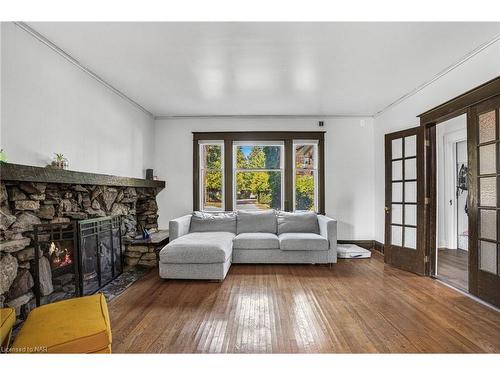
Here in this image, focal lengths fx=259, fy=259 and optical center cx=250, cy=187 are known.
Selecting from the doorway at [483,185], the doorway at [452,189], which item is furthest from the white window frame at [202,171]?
the doorway at [452,189]

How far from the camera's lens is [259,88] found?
368 cm

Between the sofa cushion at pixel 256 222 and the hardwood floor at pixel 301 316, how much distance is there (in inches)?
43.6

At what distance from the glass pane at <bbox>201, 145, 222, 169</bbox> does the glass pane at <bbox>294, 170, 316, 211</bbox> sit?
1576 mm

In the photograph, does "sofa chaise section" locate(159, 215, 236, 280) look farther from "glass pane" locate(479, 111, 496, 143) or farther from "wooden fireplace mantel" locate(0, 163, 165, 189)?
"glass pane" locate(479, 111, 496, 143)

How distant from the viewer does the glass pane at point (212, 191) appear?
5156 millimetres

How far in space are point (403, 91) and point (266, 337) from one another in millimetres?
3801

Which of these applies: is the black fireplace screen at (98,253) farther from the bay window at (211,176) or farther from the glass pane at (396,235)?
the glass pane at (396,235)

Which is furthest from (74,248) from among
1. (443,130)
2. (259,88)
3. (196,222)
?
(443,130)

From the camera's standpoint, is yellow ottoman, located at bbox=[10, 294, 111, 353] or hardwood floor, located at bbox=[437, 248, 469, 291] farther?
hardwood floor, located at bbox=[437, 248, 469, 291]

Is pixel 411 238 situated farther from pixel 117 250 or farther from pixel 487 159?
pixel 117 250

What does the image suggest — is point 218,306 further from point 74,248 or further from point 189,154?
point 189,154

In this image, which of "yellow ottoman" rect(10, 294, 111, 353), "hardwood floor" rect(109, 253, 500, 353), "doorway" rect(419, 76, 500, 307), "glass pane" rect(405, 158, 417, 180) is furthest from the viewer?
"glass pane" rect(405, 158, 417, 180)

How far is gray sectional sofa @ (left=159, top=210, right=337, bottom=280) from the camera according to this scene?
325 centimetres

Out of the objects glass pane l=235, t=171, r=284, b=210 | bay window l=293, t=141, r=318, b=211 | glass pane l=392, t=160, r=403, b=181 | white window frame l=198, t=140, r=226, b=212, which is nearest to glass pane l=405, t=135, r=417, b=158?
glass pane l=392, t=160, r=403, b=181
